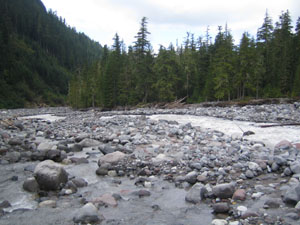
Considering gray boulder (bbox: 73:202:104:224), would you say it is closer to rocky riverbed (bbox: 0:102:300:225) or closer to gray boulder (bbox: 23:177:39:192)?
rocky riverbed (bbox: 0:102:300:225)

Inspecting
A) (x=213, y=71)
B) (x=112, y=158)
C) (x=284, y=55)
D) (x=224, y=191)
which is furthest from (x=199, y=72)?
(x=224, y=191)

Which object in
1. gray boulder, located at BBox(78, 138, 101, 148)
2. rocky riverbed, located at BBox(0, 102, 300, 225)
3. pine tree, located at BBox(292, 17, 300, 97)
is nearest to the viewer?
rocky riverbed, located at BBox(0, 102, 300, 225)

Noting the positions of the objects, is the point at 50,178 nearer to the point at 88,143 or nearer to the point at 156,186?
the point at 156,186

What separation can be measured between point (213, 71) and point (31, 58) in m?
76.4

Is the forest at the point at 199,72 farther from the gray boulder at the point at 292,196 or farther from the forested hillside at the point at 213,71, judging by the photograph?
the gray boulder at the point at 292,196

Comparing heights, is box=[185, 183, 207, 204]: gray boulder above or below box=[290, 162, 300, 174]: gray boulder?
below

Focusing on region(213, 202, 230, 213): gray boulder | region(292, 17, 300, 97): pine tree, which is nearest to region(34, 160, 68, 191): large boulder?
region(213, 202, 230, 213): gray boulder

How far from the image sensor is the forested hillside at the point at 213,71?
34.2 metres

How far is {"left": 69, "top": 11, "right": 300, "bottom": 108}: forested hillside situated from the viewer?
34188 millimetres

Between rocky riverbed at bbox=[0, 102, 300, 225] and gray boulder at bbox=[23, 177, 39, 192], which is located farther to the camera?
gray boulder at bbox=[23, 177, 39, 192]

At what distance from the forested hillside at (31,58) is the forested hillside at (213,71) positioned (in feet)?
88.2

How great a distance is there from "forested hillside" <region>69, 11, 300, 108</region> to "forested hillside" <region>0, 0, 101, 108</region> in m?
26.9

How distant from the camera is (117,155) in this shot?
25.7 feet

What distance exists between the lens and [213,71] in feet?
118
